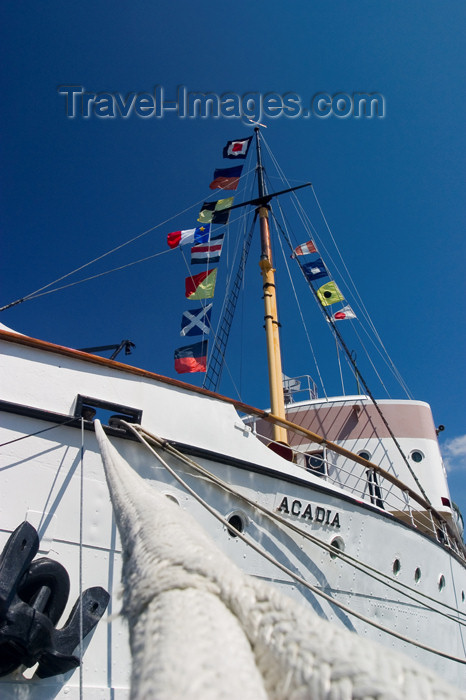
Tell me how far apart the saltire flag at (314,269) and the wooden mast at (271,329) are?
5.75 ft

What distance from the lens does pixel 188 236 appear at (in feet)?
34.3

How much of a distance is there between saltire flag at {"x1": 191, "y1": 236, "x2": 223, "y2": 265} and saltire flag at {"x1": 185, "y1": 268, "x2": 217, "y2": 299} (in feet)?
1.42

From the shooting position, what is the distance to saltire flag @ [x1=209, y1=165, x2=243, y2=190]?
1178 centimetres

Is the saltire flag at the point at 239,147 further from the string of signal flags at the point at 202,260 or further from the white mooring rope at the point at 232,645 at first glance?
the white mooring rope at the point at 232,645

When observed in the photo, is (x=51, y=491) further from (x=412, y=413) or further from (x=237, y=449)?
(x=412, y=413)

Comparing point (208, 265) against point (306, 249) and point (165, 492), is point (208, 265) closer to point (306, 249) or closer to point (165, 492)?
point (306, 249)

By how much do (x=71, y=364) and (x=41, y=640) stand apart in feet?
8.05

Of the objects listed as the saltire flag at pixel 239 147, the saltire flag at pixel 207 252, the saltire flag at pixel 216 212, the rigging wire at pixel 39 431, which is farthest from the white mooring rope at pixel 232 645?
the saltire flag at pixel 239 147

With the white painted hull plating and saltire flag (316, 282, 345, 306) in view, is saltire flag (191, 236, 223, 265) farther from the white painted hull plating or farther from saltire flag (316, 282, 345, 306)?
the white painted hull plating

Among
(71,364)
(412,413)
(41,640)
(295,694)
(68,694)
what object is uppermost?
(412,413)

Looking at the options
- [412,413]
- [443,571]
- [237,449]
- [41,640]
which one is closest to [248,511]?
[237,449]

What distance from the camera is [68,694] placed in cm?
348

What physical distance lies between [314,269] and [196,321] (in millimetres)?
4433

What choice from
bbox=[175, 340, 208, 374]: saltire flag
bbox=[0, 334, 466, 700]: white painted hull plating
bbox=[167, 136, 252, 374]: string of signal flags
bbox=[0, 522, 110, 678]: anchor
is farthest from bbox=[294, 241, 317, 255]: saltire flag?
bbox=[0, 522, 110, 678]: anchor
